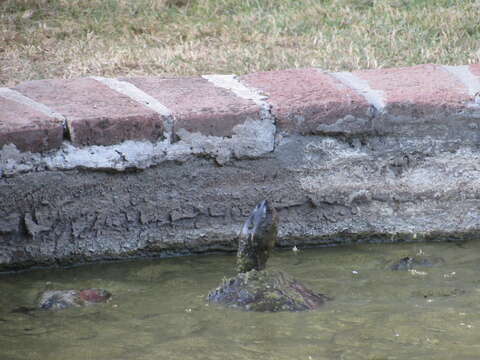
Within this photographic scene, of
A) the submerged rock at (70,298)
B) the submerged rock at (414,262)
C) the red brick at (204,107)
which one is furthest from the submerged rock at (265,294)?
the red brick at (204,107)

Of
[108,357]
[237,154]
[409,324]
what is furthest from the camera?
[237,154]

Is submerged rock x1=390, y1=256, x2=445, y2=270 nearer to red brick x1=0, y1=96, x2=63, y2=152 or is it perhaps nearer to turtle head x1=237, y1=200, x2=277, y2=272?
turtle head x1=237, y1=200, x2=277, y2=272

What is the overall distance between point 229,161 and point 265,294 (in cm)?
59

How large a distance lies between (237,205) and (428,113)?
66cm

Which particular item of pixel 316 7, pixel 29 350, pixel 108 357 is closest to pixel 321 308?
pixel 108 357

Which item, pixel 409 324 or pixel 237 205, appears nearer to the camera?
pixel 409 324

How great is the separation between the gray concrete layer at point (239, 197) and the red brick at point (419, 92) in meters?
0.08

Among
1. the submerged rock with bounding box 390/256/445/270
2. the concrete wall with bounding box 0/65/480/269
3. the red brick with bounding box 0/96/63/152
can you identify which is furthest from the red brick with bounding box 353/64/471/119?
the red brick with bounding box 0/96/63/152

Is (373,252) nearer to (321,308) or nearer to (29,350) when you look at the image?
(321,308)

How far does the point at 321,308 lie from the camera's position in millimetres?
2311

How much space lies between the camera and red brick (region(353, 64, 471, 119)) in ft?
9.32

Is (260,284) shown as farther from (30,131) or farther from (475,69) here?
(475,69)

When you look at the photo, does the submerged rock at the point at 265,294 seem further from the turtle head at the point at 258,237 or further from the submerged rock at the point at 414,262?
the submerged rock at the point at 414,262

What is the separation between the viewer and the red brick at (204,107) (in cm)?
268
